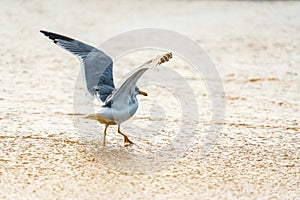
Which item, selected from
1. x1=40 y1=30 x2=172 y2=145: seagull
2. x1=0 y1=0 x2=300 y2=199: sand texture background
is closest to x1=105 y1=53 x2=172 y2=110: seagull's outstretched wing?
x1=40 y1=30 x2=172 y2=145: seagull

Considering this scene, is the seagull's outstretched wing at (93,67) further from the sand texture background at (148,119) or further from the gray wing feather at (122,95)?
the sand texture background at (148,119)

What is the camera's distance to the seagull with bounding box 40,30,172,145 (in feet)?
9.66

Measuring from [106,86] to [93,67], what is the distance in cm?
17

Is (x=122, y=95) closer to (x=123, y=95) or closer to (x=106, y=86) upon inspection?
(x=123, y=95)

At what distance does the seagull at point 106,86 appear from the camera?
9.66 feet

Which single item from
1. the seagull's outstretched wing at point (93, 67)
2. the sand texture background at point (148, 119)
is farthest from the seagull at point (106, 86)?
the sand texture background at point (148, 119)

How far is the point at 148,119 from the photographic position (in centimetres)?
366

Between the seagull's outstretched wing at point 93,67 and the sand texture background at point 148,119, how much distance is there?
0.29 meters

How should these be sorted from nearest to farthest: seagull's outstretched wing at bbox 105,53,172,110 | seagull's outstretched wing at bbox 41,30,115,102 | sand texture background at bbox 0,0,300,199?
sand texture background at bbox 0,0,300,199
seagull's outstretched wing at bbox 105,53,172,110
seagull's outstretched wing at bbox 41,30,115,102

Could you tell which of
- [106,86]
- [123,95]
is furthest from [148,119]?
[123,95]

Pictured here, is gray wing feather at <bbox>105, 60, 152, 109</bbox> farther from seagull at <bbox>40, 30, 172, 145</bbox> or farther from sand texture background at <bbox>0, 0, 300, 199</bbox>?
sand texture background at <bbox>0, 0, 300, 199</bbox>

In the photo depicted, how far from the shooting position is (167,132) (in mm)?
3449

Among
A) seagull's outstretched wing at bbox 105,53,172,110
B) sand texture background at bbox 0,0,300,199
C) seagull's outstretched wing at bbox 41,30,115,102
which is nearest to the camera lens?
sand texture background at bbox 0,0,300,199

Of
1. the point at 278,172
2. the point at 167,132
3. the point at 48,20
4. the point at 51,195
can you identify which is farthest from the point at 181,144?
the point at 48,20
